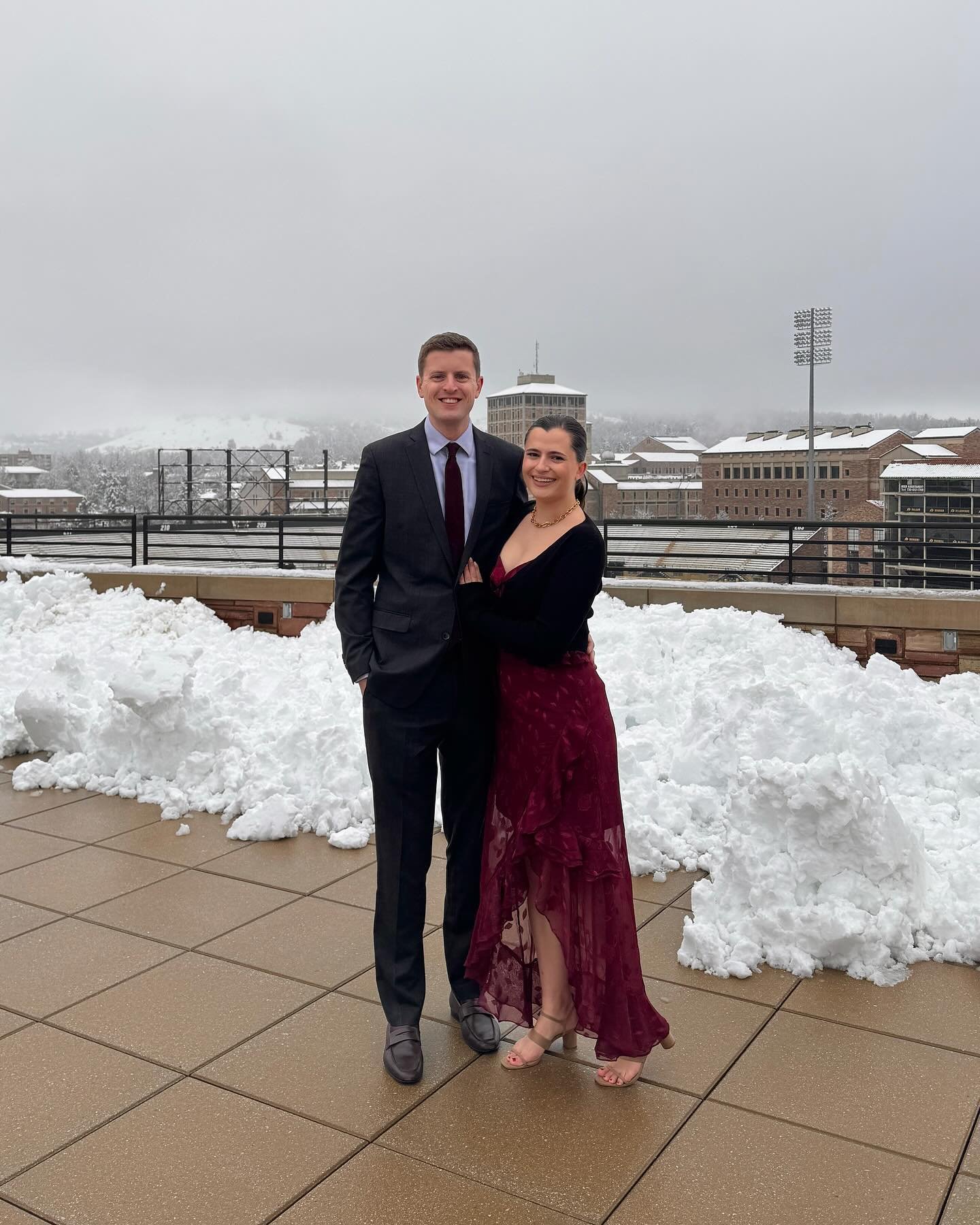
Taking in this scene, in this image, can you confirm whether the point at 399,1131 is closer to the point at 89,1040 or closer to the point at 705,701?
the point at 89,1040

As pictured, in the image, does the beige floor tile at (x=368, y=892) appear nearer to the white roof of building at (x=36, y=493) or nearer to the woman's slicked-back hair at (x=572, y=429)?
the woman's slicked-back hair at (x=572, y=429)

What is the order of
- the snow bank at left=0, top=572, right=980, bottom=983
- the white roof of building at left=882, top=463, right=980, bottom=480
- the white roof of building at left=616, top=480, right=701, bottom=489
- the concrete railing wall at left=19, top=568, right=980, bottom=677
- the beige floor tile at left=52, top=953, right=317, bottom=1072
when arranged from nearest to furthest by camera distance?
the beige floor tile at left=52, top=953, right=317, bottom=1072 → the snow bank at left=0, top=572, right=980, bottom=983 → the concrete railing wall at left=19, top=568, right=980, bottom=677 → the white roof of building at left=616, top=480, right=701, bottom=489 → the white roof of building at left=882, top=463, right=980, bottom=480

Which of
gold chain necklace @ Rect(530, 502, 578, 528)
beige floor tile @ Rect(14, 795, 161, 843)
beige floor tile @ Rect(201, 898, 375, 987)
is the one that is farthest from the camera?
beige floor tile @ Rect(14, 795, 161, 843)

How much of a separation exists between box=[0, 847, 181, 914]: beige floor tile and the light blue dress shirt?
268 cm

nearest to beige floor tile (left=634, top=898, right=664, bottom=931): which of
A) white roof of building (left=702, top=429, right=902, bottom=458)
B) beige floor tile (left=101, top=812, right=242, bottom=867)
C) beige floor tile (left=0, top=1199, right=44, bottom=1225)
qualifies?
beige floor tile (left=101, top=812, right=242, bottom=867)

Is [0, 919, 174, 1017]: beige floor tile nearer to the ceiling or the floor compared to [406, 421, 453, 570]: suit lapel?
nearer to the floor

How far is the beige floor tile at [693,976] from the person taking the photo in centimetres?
394

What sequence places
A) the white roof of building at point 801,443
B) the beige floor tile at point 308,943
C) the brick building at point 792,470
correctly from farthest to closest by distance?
the white roof of building at point 801,443 < the brick building at point 792,470 < the beige floor tile at point 308,943

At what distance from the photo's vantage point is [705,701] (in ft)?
20.3

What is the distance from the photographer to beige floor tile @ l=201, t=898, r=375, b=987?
4.12 meters

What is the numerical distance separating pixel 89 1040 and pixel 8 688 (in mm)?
5668

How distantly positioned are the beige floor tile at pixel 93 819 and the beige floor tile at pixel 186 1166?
2858mm

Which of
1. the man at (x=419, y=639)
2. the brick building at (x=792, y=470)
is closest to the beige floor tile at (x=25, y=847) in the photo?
the man at (x=419, y=639)

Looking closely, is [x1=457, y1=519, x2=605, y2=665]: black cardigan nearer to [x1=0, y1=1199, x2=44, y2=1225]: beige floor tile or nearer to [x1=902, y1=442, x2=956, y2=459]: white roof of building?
[x1=0, y1=1199, x2=44, y2=1225]: beige floor tile
